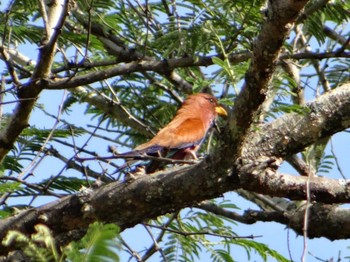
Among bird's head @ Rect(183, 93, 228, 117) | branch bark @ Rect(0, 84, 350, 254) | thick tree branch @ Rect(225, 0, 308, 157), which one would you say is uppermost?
bird's head @ Rect(183, 93, 228, 117)

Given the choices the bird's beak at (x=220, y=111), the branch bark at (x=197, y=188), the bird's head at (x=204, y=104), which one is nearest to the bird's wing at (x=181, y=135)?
the bird's head at (x=204, y=104)

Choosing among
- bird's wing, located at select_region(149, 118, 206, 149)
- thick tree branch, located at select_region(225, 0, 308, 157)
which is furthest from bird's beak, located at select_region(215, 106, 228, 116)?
thick tree branch, located at select_region(225, 0, 308, 157)

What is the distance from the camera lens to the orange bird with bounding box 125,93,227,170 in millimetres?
5852

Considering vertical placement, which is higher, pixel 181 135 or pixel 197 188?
pixel 181 135

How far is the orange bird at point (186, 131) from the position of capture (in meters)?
5.85

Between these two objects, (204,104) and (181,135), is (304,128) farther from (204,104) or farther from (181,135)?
(204,104)

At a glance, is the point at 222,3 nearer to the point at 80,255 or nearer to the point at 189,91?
the point at 189,91

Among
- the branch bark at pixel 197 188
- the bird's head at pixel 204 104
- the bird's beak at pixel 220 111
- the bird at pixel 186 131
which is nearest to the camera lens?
the branch bark at pixel 197 188

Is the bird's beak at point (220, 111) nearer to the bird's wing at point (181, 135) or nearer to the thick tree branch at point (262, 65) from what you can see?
the bird's wing at point (181, 135)

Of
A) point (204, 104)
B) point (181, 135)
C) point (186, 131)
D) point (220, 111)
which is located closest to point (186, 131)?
point (186, 131)

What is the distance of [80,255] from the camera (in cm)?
205

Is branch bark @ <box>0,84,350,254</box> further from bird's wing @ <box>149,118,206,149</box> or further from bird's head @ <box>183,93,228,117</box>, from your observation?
bird's head @ <box>183,93,228,117</box>

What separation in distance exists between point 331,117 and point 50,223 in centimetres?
122

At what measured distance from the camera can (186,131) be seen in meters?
6.24
